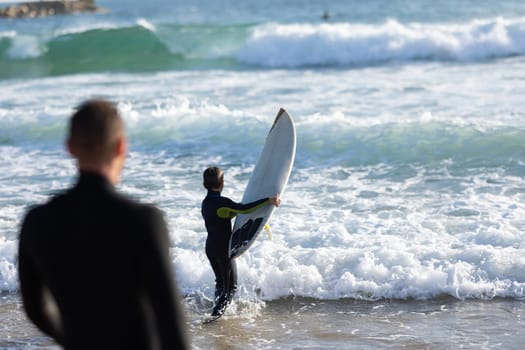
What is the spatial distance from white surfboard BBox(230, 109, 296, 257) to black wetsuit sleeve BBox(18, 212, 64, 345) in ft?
12.9

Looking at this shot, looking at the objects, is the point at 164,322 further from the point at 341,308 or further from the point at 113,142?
the point at 341,308

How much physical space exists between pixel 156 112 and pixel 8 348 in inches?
347

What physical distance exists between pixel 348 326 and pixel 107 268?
4.36 meters

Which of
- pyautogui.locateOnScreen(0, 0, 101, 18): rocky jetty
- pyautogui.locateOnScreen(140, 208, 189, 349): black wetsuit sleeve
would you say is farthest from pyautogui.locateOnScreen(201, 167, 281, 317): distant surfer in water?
pyautogui.locateOnScreen(0, 0, 101, 18): rocky jetty

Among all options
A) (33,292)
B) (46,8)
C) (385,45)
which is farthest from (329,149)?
(46,8)

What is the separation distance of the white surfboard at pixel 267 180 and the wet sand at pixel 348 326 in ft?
2.00

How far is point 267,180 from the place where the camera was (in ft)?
22.2

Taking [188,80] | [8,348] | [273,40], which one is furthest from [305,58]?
[8,348]

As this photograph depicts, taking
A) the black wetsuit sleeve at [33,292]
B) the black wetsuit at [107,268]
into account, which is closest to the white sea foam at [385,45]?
the black wetsuit sleeve at [33,292]

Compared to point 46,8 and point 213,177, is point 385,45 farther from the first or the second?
point 46,8

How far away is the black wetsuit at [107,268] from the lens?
2.09 metres

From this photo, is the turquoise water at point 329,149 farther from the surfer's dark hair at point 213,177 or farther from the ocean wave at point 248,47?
the surfer's dark hair at point 213,177

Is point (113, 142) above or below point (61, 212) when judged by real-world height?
above

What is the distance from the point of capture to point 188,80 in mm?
19922
